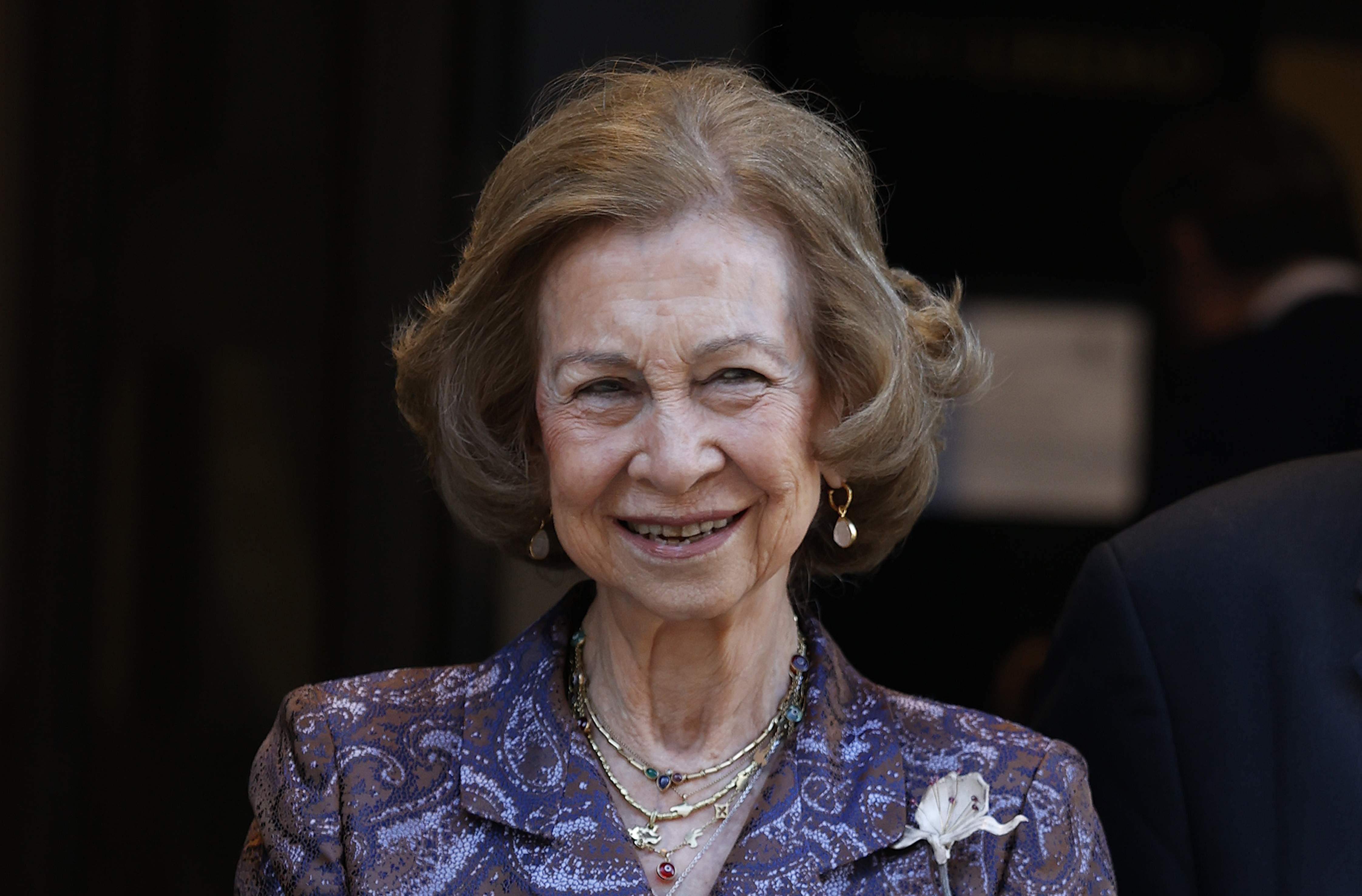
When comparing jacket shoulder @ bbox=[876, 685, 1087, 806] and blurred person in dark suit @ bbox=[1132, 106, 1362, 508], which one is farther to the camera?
blurred person in dark suit @ bbox=[1132, 106, 1362, 508]

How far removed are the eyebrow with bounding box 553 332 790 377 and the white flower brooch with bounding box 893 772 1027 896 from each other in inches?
22.6

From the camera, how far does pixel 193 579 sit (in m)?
3.84

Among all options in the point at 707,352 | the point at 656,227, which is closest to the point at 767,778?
the point at 707,352

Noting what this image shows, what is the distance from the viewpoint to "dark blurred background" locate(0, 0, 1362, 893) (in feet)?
12.1

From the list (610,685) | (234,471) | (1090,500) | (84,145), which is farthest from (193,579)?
(1090,500)

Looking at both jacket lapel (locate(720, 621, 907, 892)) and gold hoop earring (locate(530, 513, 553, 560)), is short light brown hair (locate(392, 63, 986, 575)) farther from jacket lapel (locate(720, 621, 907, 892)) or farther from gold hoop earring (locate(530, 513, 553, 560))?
jacket lapel (locate(720, 621, 907, 892))

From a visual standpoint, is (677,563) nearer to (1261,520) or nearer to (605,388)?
(605,388)

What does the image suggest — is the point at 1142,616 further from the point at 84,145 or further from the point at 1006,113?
the point at 84,145

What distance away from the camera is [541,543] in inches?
91.6

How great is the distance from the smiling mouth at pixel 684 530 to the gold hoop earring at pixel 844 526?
0.24 meters

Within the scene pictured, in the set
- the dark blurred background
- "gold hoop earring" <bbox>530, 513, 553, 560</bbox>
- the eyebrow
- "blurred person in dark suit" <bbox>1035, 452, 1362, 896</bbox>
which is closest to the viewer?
the eyebrow

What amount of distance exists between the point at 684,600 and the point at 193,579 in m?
2.11

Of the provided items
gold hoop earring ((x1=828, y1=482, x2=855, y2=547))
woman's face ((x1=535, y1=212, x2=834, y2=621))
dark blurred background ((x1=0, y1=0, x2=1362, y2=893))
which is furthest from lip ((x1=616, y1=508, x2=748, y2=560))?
dark blurred background ((x1=0, y1=0, x2=1362, y2=893))

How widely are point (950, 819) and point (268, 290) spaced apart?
7.64 feet
